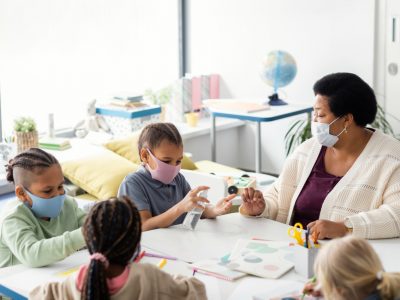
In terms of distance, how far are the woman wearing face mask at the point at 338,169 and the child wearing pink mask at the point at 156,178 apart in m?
0.28

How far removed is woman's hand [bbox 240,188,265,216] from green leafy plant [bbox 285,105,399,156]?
84.3 inches

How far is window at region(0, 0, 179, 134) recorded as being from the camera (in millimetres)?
4172

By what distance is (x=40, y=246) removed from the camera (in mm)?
1991

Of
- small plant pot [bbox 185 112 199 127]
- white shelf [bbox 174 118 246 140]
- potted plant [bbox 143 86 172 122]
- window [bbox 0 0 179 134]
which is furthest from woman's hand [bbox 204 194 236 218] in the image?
small plant pot [bbox 185 112 199 127]

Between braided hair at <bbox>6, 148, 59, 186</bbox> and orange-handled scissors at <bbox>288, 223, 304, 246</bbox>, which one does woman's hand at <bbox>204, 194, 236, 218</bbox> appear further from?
braided hair at <bbox>6, 148, 59, 186</bbox>

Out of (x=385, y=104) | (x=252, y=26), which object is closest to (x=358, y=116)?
(x=385, y=104)

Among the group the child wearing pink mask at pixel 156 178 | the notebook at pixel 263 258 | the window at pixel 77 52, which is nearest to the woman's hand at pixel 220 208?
the child wearing pink mask at pixel 156 178

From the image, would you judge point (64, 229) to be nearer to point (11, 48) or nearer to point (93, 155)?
point (93, 155)

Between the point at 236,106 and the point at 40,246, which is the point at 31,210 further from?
the point at 236,106

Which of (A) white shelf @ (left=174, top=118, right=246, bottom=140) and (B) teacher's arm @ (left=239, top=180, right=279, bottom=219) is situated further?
(A) white shelf @ (left=174, top=118, right=246, bottom=140)

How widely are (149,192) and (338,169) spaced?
702mm

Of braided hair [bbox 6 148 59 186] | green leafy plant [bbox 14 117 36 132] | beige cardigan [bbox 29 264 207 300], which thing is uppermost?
braided hair [bbox 6 148 59 186]

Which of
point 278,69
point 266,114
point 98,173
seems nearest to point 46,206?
point 98,173

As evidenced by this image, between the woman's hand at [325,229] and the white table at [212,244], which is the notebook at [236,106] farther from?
the woman's hand at [325,229]
